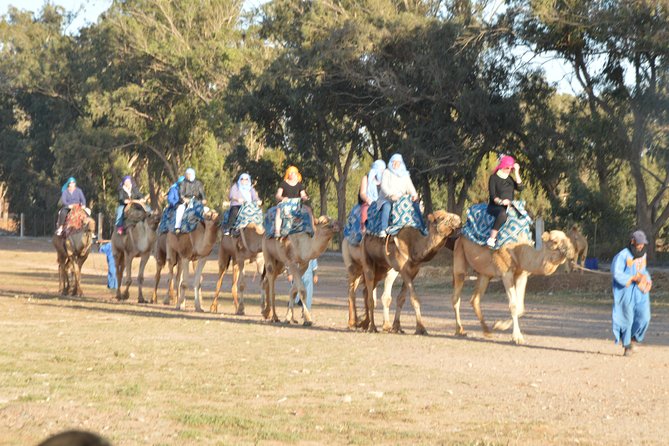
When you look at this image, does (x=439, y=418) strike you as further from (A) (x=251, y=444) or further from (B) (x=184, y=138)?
(B) (x=184, y=138)

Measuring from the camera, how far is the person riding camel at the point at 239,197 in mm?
23703

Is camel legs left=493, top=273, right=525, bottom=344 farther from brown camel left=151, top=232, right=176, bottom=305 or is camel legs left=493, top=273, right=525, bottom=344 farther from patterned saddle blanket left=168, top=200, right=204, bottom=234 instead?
brown camel left=151, top=232, right=176, bottom=305

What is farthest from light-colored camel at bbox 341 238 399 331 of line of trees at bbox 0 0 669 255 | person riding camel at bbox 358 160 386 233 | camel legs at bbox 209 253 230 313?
line of trees at bbox 0 0 669 255

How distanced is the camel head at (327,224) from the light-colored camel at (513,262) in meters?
2.09

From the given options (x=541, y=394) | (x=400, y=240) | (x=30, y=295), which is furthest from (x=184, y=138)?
(x=541, y=394)

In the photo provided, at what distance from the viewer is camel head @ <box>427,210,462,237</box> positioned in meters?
18.3

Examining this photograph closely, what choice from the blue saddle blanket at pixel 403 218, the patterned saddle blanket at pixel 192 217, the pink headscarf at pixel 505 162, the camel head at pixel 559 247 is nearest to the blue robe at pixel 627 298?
the camel head at pixel 559 247

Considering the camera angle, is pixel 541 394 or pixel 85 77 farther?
pixel 85 77

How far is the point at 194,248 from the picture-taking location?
25.3 meters

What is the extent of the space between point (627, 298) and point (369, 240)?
4844 millimetres

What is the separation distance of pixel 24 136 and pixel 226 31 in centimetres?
2675

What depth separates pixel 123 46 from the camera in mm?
67125

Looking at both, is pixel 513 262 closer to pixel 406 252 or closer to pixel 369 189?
pixel 406 252

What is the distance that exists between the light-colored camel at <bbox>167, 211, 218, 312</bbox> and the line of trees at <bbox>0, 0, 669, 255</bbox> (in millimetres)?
15094
